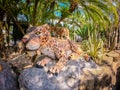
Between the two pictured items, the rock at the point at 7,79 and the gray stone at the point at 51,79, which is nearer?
the gray stone at the point at 51,79

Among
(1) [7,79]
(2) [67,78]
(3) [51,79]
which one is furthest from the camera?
(1) [7,79]

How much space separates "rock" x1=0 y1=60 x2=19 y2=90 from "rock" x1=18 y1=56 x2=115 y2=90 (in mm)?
347

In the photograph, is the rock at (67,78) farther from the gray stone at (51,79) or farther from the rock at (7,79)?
the rock at (7,79)

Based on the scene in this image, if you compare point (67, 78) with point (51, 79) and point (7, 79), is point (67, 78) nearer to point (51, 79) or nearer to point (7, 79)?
point (51, 79)

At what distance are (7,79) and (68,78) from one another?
1700 millimetres

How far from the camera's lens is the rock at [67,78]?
6.95 m

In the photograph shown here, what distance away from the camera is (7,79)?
7.39 meters

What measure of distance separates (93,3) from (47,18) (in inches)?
87.4

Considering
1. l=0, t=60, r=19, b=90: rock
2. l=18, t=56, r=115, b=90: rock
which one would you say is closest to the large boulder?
l=18, t=56, r=115, b=90: rock

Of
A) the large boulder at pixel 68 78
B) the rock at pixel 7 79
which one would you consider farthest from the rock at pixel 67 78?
the rock at pixel 7 79

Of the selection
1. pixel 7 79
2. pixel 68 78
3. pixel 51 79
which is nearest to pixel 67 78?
pixel 68 78

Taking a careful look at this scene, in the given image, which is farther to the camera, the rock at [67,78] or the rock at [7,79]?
the rock at [7,79]

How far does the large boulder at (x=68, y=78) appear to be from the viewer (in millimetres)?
6949

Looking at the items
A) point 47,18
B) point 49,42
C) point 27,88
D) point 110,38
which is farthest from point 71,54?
point 110,38
